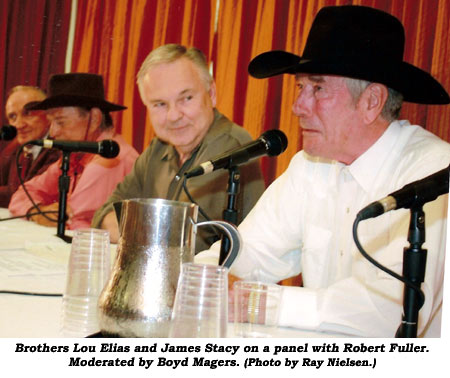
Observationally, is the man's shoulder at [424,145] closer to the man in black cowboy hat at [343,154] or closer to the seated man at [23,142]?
the man in black cowboy hat at [343,154]

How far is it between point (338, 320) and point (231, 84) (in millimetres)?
1303

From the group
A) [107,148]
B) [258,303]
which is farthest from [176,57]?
[258,303]

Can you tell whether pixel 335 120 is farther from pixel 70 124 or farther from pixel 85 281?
pixel 70 124

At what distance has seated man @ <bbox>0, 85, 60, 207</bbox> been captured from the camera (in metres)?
2.58

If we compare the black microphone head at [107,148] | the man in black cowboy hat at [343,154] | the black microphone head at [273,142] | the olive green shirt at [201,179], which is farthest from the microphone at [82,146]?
the black microphone head at [273,142]

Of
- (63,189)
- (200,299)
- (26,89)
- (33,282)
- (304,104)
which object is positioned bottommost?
(33,282)

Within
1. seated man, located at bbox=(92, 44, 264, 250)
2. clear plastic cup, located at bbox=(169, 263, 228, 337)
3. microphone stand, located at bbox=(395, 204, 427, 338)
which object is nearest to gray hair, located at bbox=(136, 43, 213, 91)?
seated man, located at bbox=(92, 44, 264, 250)

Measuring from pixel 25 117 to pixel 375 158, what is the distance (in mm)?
1732

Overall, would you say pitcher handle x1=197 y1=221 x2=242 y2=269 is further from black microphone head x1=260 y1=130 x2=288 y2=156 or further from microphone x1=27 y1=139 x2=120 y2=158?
microphone x1=27 y1=139 x2=120 y2=158

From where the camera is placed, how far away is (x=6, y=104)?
100.0 inches

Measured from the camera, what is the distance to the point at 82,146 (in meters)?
2.11

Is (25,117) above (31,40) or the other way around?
the other way around

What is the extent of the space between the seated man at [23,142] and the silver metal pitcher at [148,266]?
6.14ft

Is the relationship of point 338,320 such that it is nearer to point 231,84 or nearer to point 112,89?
point 231,84
